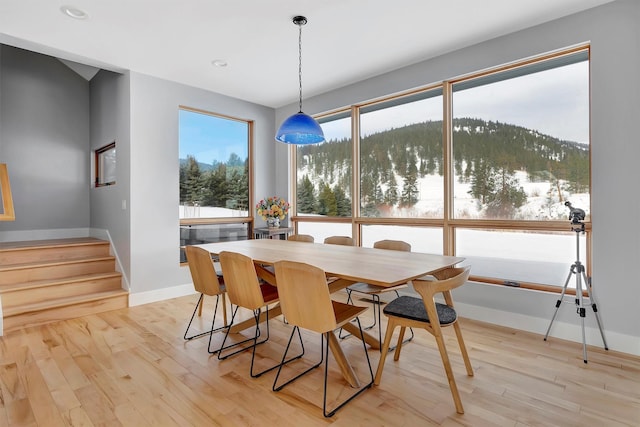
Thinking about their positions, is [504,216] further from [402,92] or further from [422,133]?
[402,92]

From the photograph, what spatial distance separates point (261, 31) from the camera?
10.7 ft

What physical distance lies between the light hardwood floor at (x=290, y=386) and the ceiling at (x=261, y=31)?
9.29ft

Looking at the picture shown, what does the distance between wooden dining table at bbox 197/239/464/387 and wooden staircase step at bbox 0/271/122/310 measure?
1685mm

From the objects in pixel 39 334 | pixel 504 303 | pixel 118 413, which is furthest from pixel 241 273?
pixel 504 303

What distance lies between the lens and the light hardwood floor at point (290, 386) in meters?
1.95

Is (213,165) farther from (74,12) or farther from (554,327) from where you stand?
(554,327)

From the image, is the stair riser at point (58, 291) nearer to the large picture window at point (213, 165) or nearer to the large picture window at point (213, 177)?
the large picture window at point (213, 177)

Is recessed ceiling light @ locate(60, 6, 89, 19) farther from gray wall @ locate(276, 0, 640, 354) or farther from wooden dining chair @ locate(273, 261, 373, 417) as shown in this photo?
gray wall @ locate(276, 0, 640, 354)

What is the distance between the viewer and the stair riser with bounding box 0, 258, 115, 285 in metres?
3.79

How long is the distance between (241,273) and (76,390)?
1280 millimetres

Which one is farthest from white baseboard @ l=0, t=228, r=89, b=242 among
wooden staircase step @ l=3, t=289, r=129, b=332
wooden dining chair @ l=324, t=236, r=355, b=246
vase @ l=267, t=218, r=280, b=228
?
wooden dining chair @ l=324, t=236, r=355, b=246

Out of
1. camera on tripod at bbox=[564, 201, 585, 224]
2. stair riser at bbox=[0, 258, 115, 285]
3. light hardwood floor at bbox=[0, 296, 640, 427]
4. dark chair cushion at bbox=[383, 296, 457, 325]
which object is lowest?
light hardwood floor at bbox=[0, 296, 640, 427]

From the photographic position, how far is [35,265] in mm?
3947

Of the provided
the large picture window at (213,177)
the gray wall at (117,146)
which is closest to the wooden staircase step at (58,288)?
the gray wall at (117,146)
